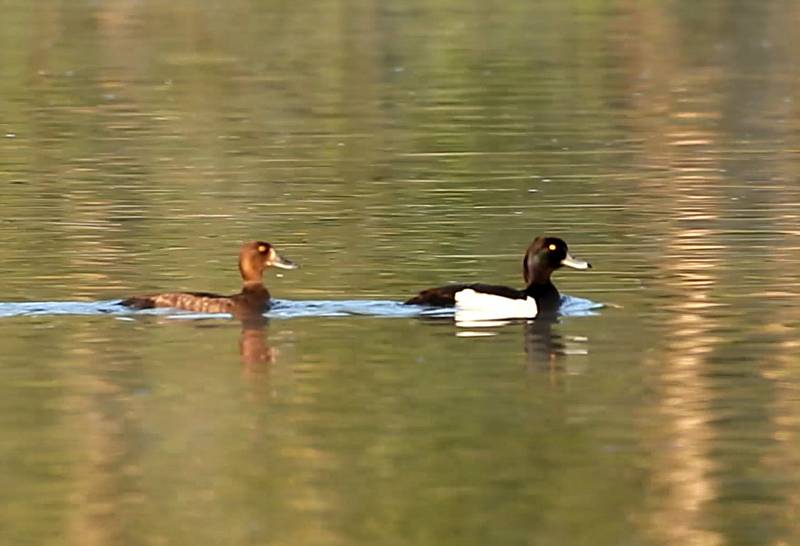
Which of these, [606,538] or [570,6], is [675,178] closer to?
[606,538]

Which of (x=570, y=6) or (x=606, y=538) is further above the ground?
(x=570, y=6)

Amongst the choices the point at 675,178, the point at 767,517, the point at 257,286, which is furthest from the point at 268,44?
the point at 767,517

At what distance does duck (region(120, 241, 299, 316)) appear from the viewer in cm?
1594

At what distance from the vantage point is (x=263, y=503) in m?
11.1

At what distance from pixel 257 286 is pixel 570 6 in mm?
37769

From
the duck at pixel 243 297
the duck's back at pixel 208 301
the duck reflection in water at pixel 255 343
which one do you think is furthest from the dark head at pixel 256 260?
the duck reflection in water at pixel 255 343

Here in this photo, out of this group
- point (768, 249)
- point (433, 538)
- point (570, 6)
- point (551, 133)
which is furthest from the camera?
point (570, 6)

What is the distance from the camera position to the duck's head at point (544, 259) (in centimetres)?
1662

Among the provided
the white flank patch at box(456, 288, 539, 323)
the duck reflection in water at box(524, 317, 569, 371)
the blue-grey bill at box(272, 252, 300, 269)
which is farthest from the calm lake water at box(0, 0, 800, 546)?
the blue-grey bill at box(272, 252, 300, 269)

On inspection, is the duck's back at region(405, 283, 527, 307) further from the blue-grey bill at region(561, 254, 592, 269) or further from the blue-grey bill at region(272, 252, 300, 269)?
the blue-grey bill at region(272, 252, 300, 269)

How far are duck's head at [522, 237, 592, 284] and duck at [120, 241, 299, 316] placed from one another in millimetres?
1583

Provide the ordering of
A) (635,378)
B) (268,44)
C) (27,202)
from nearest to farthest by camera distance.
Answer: (635,378)
(27,202)
(268,44)

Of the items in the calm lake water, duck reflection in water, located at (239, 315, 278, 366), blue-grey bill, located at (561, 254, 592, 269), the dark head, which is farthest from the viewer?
blue-grey bill, located at (561, 254, 592, 269)

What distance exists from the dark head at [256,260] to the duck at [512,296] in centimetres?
100
